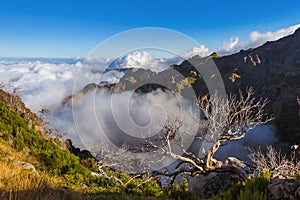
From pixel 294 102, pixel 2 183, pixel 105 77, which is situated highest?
pixel 105 77

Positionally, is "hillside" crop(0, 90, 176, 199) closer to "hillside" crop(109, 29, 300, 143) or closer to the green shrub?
the green shrub

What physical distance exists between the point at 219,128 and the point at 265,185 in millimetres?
11223

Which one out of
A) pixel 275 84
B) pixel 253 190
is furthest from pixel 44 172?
pixel 275 84

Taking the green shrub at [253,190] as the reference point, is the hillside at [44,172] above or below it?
below

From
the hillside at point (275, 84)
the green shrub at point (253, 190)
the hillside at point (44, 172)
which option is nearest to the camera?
the green shrub at point (253, 190)

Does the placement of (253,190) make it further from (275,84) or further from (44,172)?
(275,84)

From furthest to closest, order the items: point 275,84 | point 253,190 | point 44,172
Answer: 1. point 275,84
2. point 44,172
3. point 253,190

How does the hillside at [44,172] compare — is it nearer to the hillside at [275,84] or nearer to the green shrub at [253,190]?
the green shrub at [253,190]

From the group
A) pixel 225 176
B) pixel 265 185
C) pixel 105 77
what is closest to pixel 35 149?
pixel 105 77

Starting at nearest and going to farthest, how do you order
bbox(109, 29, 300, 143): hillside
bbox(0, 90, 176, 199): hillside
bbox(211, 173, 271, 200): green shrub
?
bbox(211, 173, 271, 200): green shrub, bbox(0, 90, 176, 199): hillside, bbox(109, 29, 300, 143): hillside

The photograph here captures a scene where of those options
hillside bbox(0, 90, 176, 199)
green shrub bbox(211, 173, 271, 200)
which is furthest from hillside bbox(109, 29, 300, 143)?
green shrub bbox(211, 173, 271, 200)

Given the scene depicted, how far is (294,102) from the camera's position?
12319 cm

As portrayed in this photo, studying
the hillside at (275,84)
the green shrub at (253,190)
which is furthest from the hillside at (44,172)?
the hillside at (275,84)

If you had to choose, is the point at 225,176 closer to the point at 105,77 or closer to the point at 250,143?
the point at 105,77
